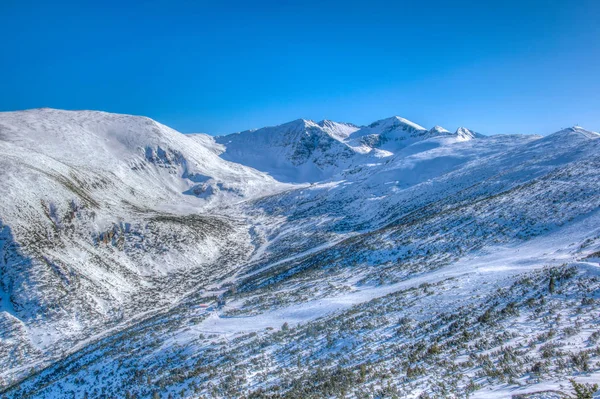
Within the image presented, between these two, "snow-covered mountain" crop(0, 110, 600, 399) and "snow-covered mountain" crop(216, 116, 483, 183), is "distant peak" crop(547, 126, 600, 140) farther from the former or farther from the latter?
"snow-covered mountain" crop(216, 116, 483, 183)

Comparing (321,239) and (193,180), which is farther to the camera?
(193,180)

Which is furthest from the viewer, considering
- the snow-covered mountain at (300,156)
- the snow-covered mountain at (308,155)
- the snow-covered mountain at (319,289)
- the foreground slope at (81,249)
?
the snow-covered mountain at (300,156)

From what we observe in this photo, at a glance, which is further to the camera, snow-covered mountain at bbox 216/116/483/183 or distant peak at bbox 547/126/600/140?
snow-covered mountain at bbox 216/116/483/183

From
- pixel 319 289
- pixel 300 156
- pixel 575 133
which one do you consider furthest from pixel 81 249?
pixel 300 156

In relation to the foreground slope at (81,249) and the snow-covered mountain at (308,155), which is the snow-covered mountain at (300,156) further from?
the foreground slope at (81,249)

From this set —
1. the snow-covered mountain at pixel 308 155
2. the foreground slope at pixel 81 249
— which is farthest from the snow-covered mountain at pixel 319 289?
the snow-covered mountain at pixel 308 155

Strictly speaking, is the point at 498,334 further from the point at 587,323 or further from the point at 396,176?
the point at 396,176

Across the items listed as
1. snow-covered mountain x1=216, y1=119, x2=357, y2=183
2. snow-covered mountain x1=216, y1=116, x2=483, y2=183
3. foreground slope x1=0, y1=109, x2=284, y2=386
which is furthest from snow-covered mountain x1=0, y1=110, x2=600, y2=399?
snow-covered mountain x1=216, y1=119, x2=357, y2=183

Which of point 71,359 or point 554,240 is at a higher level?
point 554,240

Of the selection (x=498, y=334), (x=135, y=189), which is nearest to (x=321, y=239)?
(x=498, y=334)
